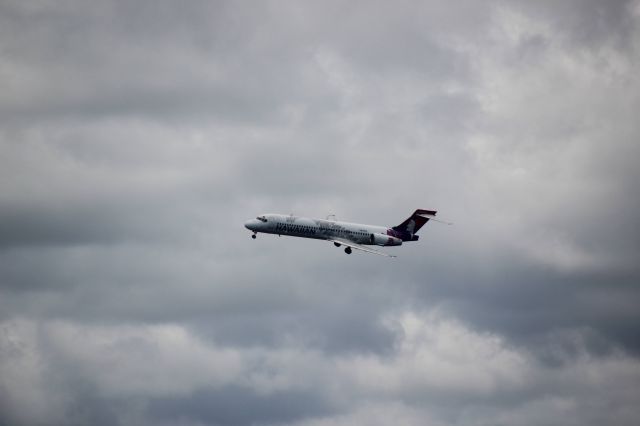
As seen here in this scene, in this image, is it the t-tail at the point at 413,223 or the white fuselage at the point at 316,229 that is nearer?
the white fuselage at the point at 316,229

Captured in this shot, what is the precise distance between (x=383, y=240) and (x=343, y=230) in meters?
11.8

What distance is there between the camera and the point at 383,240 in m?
187

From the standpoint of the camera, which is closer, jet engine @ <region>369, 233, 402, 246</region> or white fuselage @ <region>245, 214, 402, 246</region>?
white fuselage @ <region>245, 214, 402, 246</region>

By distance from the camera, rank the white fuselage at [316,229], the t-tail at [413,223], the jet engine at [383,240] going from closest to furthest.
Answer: the white fuselage at [316,229], the jet engine at [383,240], the t-tail at [413,223]

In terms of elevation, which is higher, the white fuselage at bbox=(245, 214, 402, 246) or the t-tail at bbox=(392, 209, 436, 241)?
the t-tail at bbox=(392, 209, 436, 241)

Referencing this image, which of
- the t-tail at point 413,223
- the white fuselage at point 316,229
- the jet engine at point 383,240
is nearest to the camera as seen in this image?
the white fuselage at point 316,229

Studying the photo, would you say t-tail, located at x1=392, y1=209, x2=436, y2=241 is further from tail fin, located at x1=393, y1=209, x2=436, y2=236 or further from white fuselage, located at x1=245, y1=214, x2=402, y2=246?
white fuselage, located at x1=245, y1=214, x2=402, y2=246

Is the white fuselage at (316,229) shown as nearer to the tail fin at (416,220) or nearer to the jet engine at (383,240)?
the jet engine at (383,240)

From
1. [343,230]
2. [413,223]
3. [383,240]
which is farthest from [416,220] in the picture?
[343,230]

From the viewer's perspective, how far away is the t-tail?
7564 inches

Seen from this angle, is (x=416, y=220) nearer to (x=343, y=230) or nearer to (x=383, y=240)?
(x=383, y=240)

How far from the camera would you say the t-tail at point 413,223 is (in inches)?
7564

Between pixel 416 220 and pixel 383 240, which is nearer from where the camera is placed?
pixel 383 240

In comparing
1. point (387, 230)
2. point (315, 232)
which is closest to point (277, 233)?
point (315, 232)
